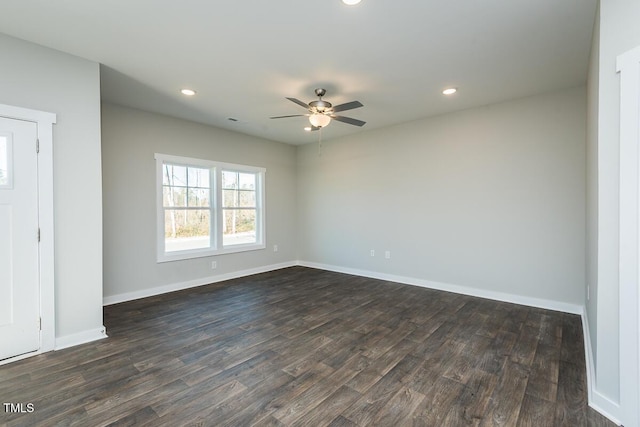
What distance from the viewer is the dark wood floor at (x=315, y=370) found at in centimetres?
184

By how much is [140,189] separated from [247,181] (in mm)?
1996

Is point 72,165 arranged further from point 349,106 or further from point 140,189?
point 349,106

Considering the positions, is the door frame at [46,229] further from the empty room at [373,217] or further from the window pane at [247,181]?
the window pane at [247,181]

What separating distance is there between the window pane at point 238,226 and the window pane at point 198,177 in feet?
2.05

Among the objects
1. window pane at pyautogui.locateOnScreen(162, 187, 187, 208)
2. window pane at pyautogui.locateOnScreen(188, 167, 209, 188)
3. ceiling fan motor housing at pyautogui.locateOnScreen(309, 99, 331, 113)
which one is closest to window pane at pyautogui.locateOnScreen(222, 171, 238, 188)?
window pane at pyautogui.locateOnScreen(188, 167, 209, 188)

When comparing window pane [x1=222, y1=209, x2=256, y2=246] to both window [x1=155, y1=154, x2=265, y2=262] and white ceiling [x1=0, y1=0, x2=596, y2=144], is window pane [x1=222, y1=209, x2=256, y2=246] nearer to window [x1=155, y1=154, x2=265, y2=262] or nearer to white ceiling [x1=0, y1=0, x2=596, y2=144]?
window [x1=155, y1=154, x2=265, y2=262]

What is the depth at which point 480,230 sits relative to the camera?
4.29 m

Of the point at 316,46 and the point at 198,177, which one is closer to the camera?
the point at 316,46

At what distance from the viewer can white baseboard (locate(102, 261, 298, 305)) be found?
13.4 ft

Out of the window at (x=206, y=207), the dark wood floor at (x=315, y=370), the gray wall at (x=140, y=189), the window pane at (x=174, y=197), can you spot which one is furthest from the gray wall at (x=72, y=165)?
the window pane at (x=174, y=197)

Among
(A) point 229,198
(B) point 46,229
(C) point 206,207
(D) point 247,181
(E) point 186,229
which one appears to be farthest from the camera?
(D) point 247,181

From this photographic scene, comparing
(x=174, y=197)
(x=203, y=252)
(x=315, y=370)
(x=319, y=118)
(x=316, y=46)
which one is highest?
(x=316, y=46)

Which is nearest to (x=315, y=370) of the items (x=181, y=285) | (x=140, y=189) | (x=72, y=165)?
(x=72, y=165)

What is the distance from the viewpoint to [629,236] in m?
1.70
